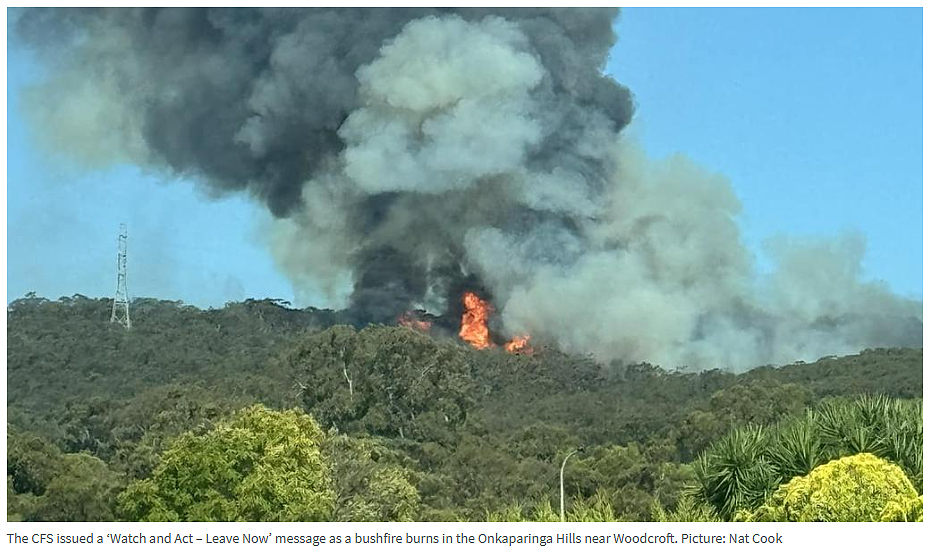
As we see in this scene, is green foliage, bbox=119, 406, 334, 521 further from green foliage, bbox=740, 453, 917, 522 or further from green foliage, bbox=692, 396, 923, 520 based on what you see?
green foliage, bbox=740, 453, 917, 522

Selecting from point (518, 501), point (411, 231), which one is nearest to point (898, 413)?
point (518, 501)

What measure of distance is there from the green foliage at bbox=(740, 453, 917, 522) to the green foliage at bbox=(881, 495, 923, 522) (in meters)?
0.02

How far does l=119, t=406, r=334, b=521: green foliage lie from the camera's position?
17938 mm

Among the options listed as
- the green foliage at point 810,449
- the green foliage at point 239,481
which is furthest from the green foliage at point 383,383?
the green foliage at point 810,449

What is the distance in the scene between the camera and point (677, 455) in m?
29.1

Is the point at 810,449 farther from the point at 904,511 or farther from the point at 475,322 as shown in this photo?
the point at 475,322

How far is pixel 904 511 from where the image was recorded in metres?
13.7

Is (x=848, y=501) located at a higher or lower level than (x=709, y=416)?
lower

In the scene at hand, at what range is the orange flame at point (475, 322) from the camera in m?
35.7

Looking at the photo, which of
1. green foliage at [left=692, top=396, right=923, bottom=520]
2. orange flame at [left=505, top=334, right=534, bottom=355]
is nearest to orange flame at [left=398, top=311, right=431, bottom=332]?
orange flame at [left=505, top=334, right=534, bottom=355]

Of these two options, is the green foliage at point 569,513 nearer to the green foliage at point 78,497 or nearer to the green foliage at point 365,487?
the green foliage at point 365,487

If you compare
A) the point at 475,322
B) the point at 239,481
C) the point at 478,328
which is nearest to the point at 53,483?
the point at 239,481

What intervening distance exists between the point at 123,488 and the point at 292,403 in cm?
629
